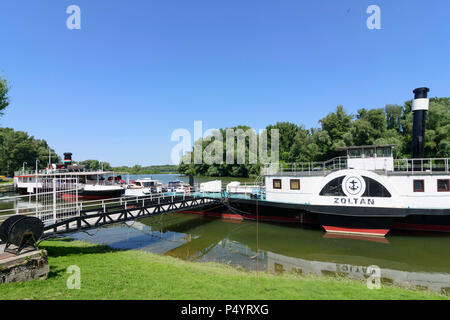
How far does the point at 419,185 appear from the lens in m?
15.2

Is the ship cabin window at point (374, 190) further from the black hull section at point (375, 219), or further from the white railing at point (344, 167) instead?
the white railing at point (344, 167)

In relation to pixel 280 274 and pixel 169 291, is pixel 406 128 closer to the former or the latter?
pixel 280 274

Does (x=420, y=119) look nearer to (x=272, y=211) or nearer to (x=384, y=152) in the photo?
(x=384, y=152)

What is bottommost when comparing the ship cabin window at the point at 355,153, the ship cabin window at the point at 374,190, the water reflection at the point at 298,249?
the water reflection at the point at 298,249

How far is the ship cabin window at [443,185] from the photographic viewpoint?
1494 centimetres

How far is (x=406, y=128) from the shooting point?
4688 cm

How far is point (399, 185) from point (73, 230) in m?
19.9

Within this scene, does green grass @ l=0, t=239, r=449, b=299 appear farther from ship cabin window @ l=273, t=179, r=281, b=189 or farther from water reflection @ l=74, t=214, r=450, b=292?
ship cabin window @ l=273, t=179, r=281, b=189

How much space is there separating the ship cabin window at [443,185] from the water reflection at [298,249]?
3.21 m

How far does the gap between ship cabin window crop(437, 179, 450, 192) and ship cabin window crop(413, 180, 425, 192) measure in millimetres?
936

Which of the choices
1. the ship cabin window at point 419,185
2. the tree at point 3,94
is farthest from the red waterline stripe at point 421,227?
the tree at point 3,94

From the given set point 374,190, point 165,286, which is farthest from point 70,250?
point 374,190

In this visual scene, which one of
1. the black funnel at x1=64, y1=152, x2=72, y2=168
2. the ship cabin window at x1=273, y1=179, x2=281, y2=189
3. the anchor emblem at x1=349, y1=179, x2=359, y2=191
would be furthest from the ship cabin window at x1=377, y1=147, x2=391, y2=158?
the black funnel at x1=64, y1=152, x2=72, y2=168
